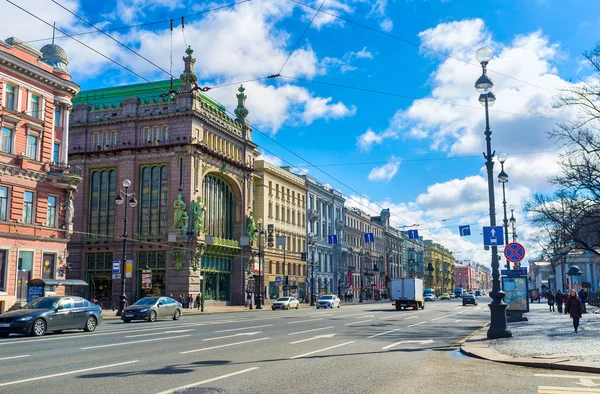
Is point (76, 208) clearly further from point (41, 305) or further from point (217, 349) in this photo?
point (217, 349)

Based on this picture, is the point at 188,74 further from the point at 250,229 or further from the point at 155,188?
the point at 250,229

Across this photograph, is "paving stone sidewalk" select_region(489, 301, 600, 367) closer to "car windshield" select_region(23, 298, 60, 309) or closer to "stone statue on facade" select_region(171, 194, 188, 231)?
"car windshield" select_region(23, 298, 60, 309)

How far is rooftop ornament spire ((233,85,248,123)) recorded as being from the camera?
6497 centimetres

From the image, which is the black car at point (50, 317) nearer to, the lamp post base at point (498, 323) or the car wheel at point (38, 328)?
the car wheel at point (38, 328)

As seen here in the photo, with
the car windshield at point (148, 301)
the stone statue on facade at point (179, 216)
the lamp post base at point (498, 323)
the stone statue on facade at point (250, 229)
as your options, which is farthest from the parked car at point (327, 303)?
the lamp post base at point (498, 323)

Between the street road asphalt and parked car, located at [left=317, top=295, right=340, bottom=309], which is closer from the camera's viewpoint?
the street road asphalt

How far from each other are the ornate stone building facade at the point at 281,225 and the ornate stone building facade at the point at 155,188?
910 centimetres

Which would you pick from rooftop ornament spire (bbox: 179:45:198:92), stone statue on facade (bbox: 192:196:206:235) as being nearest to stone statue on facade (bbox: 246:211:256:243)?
stone statue on facade (bbox: 192:196:206:235)

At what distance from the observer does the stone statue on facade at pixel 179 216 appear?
173 ft

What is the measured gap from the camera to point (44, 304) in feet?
69.6

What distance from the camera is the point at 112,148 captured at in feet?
186

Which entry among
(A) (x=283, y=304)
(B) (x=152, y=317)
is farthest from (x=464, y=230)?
(B) (x=152, y=317)

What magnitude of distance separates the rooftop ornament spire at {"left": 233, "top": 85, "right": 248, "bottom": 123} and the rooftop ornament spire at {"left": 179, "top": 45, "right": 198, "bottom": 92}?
417 inches

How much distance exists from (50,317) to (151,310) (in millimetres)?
10048
